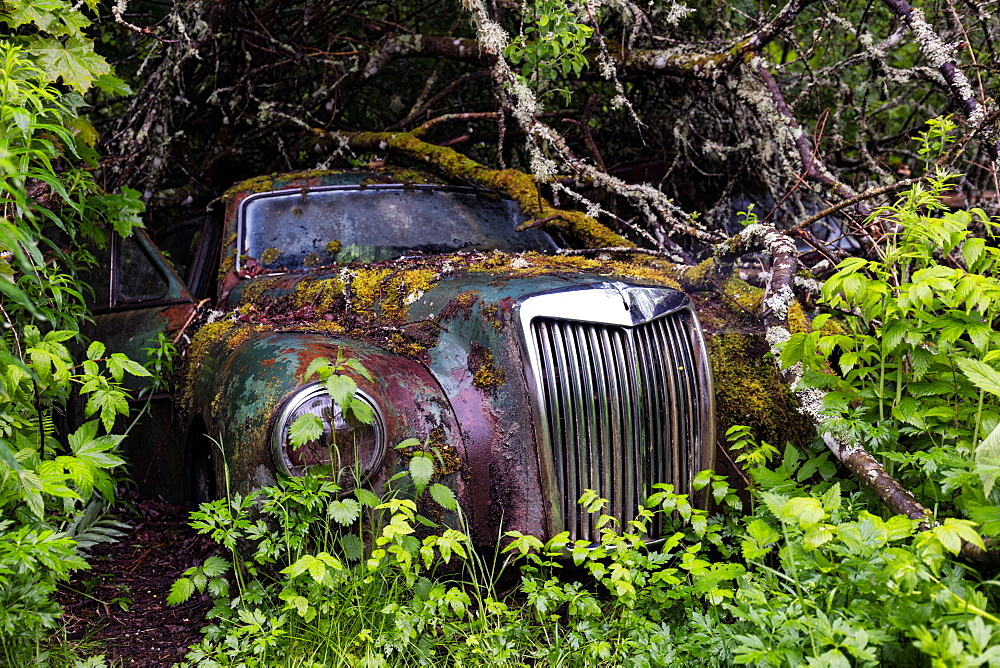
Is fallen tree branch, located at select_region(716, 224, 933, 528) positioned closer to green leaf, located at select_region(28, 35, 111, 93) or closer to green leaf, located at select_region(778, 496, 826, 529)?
green leaf, located at select_region(778, 496, 826, 529)

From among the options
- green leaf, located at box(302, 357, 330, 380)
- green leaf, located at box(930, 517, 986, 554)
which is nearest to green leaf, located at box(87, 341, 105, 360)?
green leaf, located at box(302, 357, 330, 380)

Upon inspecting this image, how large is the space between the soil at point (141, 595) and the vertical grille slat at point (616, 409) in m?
1.41

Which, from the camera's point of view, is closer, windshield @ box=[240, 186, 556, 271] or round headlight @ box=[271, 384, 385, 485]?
round headlight @ box=[271, 384, 385, 485]

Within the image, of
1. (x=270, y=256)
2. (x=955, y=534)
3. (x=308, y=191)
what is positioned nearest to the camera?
(x=955, y=534)

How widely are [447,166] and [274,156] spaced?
6.18 ft

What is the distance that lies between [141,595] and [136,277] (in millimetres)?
1690

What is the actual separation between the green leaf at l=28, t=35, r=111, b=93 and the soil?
187 centimetres

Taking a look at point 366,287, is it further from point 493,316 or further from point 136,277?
point 136,277

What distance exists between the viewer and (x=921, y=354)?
2.72 metres

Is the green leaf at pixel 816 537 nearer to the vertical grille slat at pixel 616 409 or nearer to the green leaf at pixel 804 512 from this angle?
the green leaf at pixel 804 512

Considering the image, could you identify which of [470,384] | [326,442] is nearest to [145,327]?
[326,442]

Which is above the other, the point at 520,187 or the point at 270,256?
the point at 520,187

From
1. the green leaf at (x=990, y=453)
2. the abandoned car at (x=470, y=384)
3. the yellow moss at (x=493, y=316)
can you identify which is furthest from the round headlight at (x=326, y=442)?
the green leaf at (x=990, y=453)

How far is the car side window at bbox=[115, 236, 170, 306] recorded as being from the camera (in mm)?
4094
